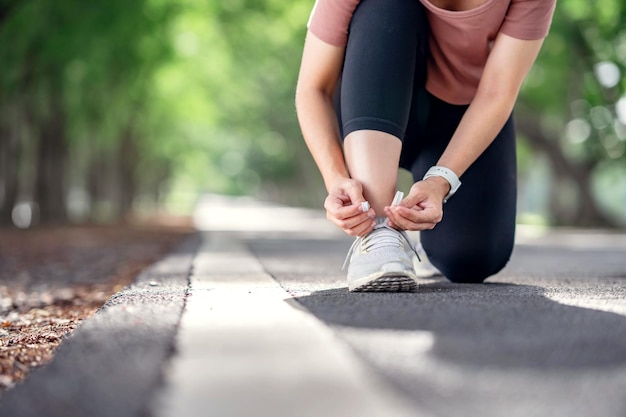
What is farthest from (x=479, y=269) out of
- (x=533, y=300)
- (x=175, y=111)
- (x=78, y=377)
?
(x=175, y=111)

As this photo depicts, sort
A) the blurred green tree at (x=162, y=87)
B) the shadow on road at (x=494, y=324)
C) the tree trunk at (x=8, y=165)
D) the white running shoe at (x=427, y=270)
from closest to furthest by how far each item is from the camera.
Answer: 1. the shadow on road at (x=494, y=324)
2. the white running shoe at (x=427, y=270)
3. the blurred green tree at (x=162, y=87)
4. the tree trunk at (x=8, y=165)

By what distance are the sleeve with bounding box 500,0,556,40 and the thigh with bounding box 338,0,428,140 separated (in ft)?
1.11

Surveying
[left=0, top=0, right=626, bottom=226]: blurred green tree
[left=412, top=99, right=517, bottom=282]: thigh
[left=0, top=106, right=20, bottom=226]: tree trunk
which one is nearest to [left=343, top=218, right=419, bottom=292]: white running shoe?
[left=412, top=99, right=517, bottom=282]: thigh

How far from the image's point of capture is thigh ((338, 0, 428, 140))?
2791 millimetres

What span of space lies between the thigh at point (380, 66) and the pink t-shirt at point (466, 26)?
0.07 meters

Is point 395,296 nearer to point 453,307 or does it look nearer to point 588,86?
point 453,307

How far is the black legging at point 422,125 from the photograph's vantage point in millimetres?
2820

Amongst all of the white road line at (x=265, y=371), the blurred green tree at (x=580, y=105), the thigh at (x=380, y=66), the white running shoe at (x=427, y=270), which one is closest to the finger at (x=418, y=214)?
the thigh at (x=380, y=66)

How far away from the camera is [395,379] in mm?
1528

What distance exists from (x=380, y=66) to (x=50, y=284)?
13.7 ft

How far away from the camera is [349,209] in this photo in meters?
2.57

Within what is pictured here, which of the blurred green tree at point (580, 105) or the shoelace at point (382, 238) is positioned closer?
the shoelace at point (382, 238)

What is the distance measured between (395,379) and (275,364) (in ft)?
0.86

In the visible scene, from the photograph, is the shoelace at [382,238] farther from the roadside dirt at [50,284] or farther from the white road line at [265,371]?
the roadside dirt at [50,284]
